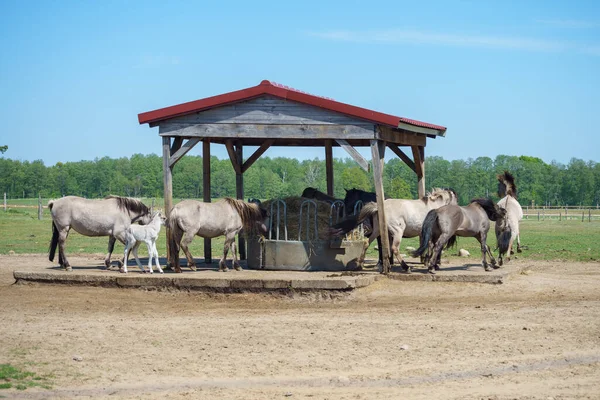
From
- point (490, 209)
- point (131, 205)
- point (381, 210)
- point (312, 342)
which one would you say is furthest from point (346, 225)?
point (312, 342)

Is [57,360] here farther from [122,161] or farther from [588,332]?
[122,161]

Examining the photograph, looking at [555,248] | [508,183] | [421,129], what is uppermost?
[421,129]

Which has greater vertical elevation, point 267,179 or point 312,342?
point 267,179

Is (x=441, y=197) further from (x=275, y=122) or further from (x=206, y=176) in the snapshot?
(x=206, y=176)

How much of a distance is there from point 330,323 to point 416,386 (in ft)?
A: 11.5

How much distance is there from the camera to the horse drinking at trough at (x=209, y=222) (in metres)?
16.2

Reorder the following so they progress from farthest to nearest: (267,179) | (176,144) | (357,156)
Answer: (267,179), (176,144), (357,156)

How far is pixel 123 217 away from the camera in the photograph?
16969 millimetres

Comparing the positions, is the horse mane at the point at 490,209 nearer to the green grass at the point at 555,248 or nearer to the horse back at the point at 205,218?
the green grass at the point at 555,248

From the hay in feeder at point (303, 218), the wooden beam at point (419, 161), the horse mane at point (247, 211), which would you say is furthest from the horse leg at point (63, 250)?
the wooden beam at point (419, 161)

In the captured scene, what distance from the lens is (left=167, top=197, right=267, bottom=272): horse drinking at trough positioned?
16.2m

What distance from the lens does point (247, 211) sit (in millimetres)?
16906

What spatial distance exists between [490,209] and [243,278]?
19.1 ft

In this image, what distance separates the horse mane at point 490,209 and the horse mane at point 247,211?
469cm
